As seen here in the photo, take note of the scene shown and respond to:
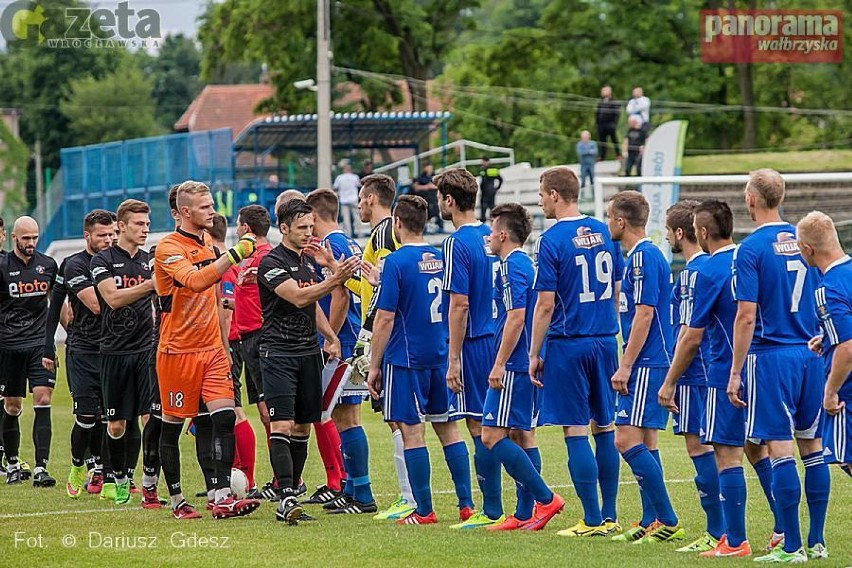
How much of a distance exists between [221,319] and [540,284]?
2.64 meters

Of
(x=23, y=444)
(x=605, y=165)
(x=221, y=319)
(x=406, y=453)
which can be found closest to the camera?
(x=406, y=453)

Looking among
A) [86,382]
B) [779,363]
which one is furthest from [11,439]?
[779,363]

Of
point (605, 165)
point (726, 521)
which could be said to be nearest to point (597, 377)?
point (726, 521)

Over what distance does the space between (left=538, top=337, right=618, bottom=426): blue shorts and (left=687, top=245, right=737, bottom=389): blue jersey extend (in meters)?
0.88

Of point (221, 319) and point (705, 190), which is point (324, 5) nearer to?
point (705, 190)

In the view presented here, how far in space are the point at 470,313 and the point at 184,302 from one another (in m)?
2.06

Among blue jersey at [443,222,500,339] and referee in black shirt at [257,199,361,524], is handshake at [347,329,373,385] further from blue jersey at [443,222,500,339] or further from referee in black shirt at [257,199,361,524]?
blue jersey at [443,222,500,339]

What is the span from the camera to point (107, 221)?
1112 cm

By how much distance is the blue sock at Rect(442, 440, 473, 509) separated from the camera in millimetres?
9219

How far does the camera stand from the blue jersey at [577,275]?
8523mm

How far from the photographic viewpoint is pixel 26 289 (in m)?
12.4

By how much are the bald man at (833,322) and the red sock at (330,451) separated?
4.34 meters

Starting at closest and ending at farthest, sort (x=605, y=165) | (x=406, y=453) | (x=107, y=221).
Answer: (x=406, y=453)
(x=107, y=221)
(x=605, y=165)

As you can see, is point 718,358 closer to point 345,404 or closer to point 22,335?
point 345,404
